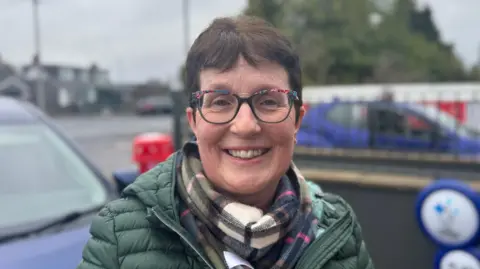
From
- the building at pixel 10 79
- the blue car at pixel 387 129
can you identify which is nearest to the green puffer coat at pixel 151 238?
the blue car at pixel 387 129

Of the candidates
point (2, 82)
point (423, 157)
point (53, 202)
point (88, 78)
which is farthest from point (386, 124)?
point (88, 78)

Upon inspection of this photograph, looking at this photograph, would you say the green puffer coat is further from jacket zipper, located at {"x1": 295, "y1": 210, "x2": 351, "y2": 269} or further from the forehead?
the forehead

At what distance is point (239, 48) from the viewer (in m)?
1.50

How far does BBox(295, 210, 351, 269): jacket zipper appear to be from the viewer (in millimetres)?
1542

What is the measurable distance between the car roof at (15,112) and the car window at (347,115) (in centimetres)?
358

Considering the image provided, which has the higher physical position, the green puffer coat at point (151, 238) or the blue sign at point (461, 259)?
the green puffer coat at point (151, 238)

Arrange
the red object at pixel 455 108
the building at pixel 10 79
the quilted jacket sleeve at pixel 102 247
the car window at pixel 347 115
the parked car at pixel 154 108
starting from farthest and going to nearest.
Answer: the building at pixel 10 79, the parked car at pixel 154 108, the car window at pixel 347 115, the red object at pixel 455 108, the quilted jacket sleeve at pixel 102 247

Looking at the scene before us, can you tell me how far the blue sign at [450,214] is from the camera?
10.5ft

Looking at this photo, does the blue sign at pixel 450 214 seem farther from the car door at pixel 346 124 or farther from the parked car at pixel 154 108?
the parked car at pixel 154 108

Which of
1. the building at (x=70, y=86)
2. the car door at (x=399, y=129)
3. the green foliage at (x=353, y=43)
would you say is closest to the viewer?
the car door at (x=399, y=129)

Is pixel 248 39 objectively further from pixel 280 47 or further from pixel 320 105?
pixel 320 105

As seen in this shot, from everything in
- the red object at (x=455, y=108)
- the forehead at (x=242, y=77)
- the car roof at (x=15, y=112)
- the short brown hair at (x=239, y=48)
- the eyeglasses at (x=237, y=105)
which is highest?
the short brown hair at (x=239, y=48)

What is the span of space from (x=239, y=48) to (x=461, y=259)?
8.21ft

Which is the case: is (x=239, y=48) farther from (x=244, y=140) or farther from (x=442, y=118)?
(x=442, y=118)
